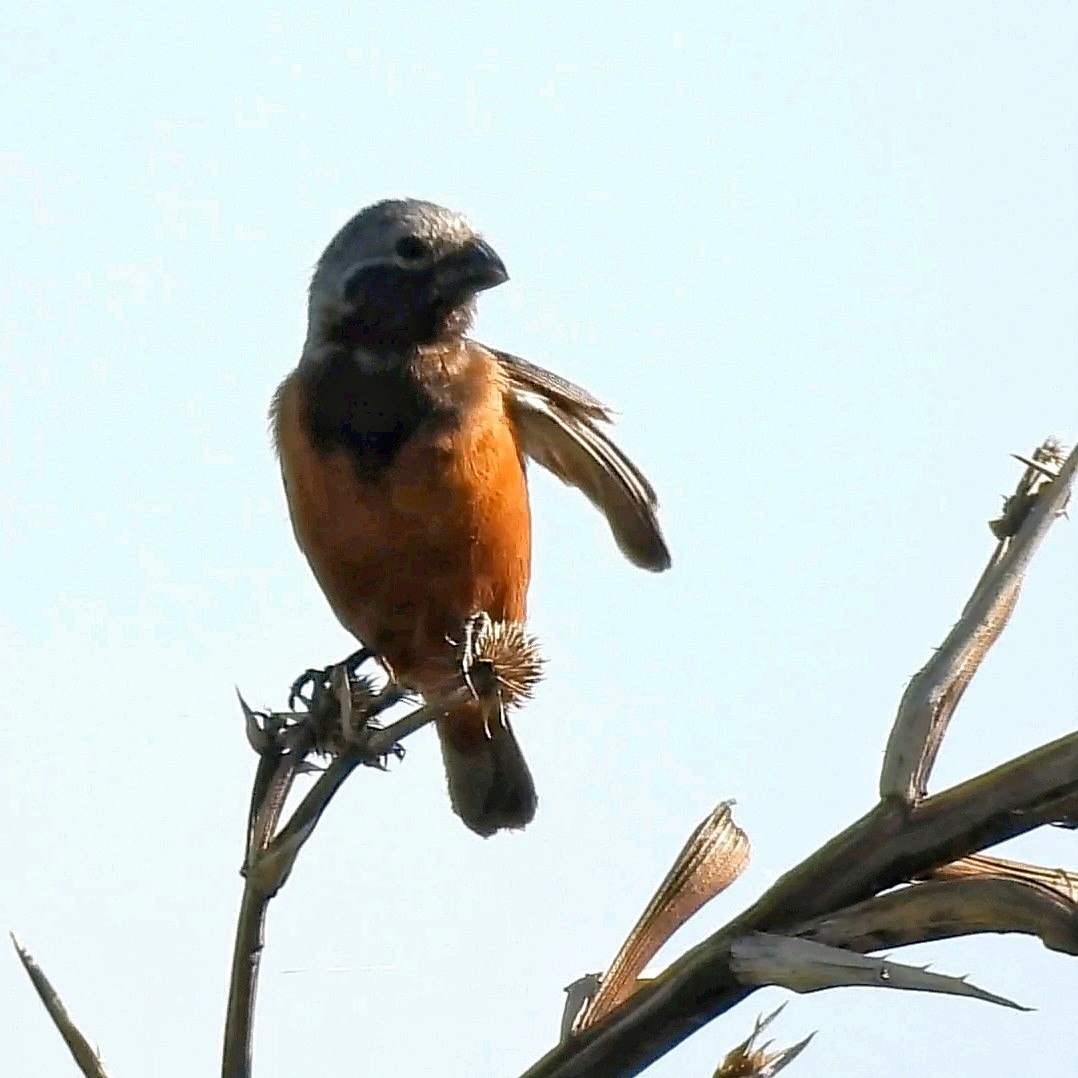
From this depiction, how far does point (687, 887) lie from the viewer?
224 centimetres

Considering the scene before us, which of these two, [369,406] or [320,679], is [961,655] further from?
[369,406]

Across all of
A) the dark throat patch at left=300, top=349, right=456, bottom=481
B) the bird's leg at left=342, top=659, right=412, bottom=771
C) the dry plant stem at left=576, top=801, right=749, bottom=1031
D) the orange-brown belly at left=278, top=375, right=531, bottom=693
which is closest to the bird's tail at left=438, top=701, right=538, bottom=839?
the orange-brown belly at left=278, top=375, right=531, bottom=693

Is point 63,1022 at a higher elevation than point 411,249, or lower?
lower

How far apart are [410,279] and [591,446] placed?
29.3 inches

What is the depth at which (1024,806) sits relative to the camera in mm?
1830

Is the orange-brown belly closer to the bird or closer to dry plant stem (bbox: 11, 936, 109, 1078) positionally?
the bird

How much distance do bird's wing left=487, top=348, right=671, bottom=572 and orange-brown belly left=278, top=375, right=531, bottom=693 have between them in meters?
0.43

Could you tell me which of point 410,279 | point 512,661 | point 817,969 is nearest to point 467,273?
point 410,279

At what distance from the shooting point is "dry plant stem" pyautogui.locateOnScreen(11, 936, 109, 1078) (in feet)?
6.22

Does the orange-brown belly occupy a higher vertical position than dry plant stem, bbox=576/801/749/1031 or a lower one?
higher

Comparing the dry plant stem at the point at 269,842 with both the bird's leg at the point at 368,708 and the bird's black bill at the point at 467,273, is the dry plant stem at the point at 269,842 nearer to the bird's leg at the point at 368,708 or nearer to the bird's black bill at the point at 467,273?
the bird's leg at the point at 368,708

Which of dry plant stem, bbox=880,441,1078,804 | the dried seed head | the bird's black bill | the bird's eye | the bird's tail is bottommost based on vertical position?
dry plant stem, bbox=880,441,1078,804

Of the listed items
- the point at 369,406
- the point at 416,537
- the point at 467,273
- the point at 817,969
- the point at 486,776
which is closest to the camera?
the point at 817,969

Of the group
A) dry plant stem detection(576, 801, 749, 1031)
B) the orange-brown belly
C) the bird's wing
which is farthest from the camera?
the bird's wing
